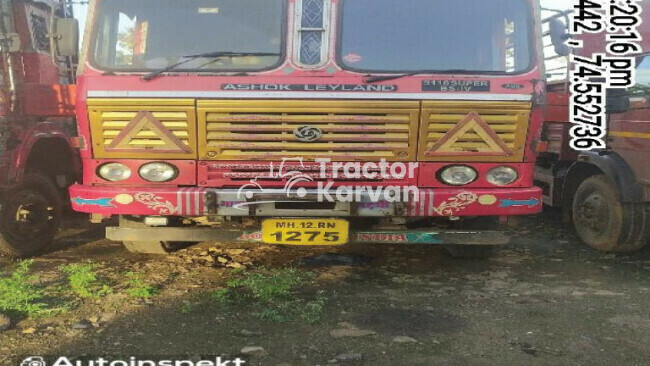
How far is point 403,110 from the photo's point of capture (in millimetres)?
4027

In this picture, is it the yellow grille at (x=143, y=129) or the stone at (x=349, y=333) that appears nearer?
the stone at (x=349, y=333)

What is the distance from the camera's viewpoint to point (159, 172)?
4.12 metres

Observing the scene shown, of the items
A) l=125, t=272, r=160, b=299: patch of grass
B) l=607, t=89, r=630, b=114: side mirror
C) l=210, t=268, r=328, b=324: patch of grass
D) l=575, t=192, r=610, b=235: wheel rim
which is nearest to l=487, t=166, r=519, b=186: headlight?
l=210, t=268, r=328, b=324: patch of grass

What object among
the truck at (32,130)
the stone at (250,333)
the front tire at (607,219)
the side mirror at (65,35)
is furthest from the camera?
the front tire at (607,219)

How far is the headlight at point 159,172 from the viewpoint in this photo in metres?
4.11

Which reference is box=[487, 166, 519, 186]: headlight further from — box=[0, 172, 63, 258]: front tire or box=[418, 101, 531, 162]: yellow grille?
box=[0, 172, 63, 258]: front tire

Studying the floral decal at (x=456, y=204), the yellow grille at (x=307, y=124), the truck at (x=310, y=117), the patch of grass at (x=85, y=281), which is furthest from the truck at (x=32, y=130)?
the floral decal at (x=456, y=204)

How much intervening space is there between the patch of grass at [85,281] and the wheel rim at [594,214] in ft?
15.8

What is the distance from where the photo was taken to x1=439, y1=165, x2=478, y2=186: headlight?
4191 mm

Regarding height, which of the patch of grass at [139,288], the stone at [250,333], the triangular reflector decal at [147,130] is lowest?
the stone at [250,333]

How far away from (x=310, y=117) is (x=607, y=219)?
11.6 feet

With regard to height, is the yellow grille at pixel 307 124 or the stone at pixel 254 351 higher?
the yellow grille at pixel 307 124

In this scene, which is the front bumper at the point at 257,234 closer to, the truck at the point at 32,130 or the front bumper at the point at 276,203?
the front bumper at the point at 276,203

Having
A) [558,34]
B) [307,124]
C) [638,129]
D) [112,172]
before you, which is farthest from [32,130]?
[638,129]
